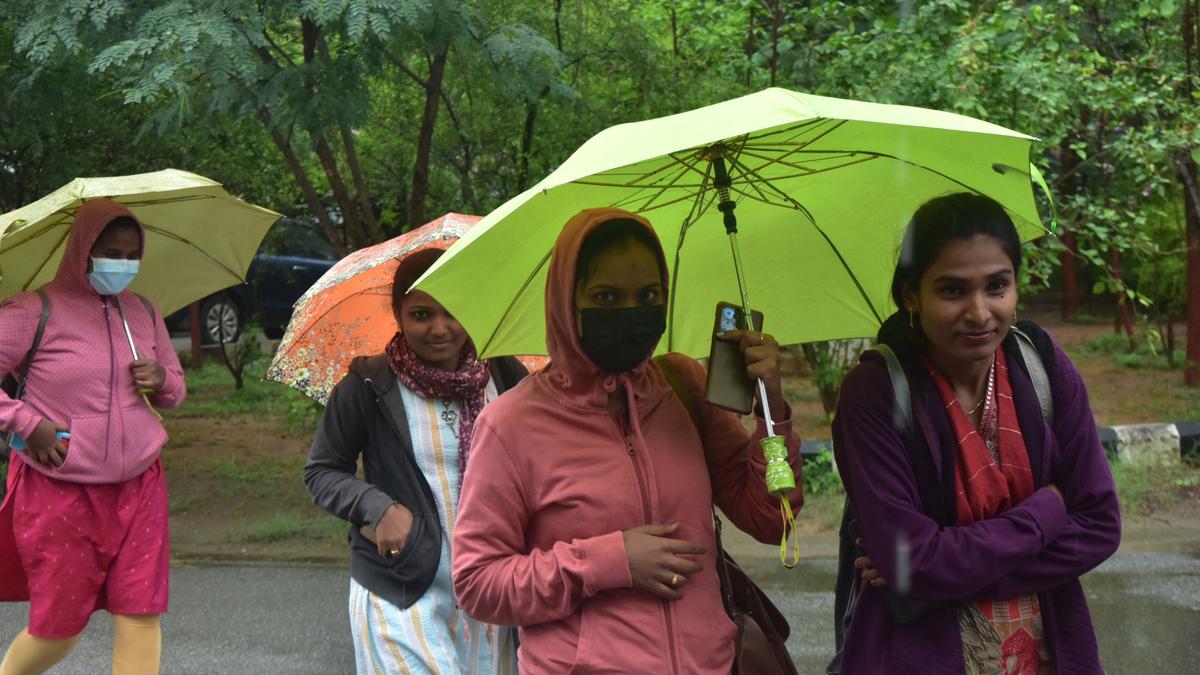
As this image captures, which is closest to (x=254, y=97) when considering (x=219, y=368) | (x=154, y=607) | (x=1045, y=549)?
(x=154, y=607)

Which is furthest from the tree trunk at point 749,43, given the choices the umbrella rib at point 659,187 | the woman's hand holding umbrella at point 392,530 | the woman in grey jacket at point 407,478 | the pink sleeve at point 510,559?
the pink sleeve at point 510,559

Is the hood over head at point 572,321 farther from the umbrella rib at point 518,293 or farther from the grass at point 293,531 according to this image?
the grass at point 293,531

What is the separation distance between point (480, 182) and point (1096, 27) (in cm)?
457

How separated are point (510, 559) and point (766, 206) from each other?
1129mm

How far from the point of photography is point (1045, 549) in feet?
8.48

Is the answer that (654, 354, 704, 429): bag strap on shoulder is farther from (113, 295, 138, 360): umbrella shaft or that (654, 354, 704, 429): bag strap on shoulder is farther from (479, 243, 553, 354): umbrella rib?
(113, 295, 138, 360): umbrella shaft

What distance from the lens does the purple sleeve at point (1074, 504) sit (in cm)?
259

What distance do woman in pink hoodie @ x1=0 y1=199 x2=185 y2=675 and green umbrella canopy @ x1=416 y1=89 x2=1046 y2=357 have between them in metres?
2.15

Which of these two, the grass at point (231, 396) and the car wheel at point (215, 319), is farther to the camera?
the car wheel at point (215, 319)

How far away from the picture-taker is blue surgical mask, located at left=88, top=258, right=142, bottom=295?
4.79 m

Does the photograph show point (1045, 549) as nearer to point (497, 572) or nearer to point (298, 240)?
point (497, 572)

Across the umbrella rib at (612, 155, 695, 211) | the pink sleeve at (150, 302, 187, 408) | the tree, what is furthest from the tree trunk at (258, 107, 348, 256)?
the umbrella rib at (612, 155, 695, 211)

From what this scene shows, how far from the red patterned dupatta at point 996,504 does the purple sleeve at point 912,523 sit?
0.04 meters

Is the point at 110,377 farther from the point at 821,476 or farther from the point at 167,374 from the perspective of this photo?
the point at 821,476
